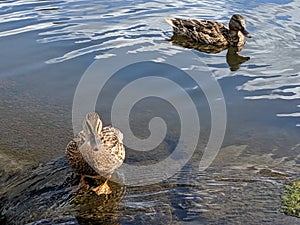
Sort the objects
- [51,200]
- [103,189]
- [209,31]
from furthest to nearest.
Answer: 1. [209,31]
2. [103,189]
3. [51,200]

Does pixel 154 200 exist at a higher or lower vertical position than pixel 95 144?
lower

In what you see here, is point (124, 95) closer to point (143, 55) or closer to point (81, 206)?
point (143, 55)

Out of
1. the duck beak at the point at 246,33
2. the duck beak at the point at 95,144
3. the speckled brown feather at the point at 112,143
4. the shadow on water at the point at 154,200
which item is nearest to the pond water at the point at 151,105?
the shadow on water at the point at 154,200

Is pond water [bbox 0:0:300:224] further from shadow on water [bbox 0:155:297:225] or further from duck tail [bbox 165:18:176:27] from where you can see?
duck tail [bbox 165:18:176:27]

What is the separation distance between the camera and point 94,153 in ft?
15.4

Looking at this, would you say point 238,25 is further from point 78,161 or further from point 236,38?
point 78,161

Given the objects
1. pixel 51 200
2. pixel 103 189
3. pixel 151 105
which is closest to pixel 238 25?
pixel 151 105

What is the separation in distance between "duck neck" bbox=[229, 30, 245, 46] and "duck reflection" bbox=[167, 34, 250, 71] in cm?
11

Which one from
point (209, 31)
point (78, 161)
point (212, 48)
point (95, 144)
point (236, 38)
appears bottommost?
point (212, 48)

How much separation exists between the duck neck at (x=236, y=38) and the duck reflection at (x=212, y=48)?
0.36 ft

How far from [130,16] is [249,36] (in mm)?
2684

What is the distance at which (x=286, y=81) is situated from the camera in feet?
26.1

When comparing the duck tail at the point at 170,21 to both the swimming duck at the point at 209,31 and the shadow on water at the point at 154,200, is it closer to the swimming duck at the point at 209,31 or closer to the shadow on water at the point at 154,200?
the swimming duck at the point at 209,31

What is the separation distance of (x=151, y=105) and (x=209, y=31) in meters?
3.86
